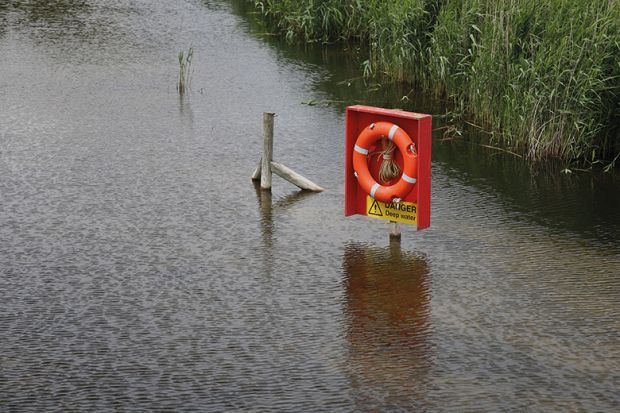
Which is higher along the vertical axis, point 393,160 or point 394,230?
point 393,160

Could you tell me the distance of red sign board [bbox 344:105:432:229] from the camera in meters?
9.51

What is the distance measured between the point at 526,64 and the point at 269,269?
451 cm

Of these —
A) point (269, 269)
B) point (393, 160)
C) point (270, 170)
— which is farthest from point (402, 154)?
point (270, 170)

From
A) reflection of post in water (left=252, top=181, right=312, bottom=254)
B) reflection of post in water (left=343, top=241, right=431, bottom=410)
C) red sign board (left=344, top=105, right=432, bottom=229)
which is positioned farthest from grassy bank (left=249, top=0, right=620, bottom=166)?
reflection of post in water (left=343, top=241, right=431, bottom=410)

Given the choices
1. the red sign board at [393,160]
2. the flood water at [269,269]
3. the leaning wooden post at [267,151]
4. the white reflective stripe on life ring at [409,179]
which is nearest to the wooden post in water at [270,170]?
the leaning wooden post at [267,151]

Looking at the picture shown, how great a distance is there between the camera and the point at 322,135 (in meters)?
13.5

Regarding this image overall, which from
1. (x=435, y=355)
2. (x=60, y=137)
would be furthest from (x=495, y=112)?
(x=435, y=355)

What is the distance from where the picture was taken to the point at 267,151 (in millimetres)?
11102

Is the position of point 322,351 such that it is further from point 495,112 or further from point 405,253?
point 495,112

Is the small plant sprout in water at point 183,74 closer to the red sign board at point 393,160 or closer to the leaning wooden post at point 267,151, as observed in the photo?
the leaning wooden post at point 267,151

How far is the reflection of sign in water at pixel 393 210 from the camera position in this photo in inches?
382

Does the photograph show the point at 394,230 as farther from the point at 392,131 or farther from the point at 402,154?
the point at 392,131

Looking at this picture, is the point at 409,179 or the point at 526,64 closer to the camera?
the point at 409,179

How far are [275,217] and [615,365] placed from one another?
3.93m
